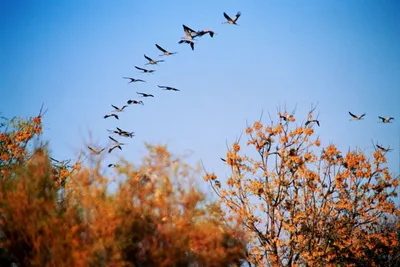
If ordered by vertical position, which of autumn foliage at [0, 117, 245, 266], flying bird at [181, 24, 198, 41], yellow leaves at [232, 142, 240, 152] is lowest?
autumn foliage at [0, 117, 245, 266]

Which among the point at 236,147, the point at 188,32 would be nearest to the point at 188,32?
the point at 188,32

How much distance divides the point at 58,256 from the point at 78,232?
3.86 feet

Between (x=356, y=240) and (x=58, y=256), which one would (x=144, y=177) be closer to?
(x=58, y=256)

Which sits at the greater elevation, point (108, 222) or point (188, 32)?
point (188, 32)

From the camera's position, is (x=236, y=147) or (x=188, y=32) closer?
(x=188, y=32)

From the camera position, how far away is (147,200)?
13.3m

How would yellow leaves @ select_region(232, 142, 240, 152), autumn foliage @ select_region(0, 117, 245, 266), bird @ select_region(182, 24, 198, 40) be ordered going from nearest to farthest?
autumn foliage @ select_region(0, 117, 245, 266) → bird @ select_region(182, 24, 198, 40) → yellow leaves @ select_region(232, 142, 240, 152)

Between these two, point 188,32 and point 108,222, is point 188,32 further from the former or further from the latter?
point 108,222

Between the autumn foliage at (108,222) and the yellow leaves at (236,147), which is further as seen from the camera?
the yellow leaves at (236,147)

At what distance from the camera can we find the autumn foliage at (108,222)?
9844 millimetres

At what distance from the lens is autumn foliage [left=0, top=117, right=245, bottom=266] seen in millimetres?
9844

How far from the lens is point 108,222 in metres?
11.2

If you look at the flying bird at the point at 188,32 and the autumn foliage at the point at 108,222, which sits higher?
the flying bird at the point at 188,32

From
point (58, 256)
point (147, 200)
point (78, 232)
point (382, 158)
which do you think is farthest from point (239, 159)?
point (58, 256)
